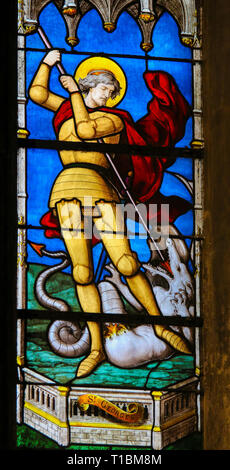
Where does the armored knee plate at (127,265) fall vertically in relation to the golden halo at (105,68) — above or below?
below

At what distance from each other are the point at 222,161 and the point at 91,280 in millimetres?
1235

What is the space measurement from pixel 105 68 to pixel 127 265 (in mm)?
1484

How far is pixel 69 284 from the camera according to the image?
1038cm

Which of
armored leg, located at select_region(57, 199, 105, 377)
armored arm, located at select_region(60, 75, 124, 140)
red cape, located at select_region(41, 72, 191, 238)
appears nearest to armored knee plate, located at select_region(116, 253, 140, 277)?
armored leg, located at select_region(57, 199, 105, 377)

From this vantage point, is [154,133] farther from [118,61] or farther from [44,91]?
[44,91]

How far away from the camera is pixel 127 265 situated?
10477mm

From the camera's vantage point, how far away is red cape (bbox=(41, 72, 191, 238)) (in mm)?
10648

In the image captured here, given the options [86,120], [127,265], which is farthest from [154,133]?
[127,265]

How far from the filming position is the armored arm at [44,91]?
10.7 metres

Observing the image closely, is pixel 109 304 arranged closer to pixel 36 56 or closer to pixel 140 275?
pixel 140 275

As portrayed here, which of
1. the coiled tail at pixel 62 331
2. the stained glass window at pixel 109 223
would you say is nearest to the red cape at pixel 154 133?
the stained glass window at pixel 109 223

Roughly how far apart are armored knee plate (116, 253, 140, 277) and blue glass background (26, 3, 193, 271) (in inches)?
2.4

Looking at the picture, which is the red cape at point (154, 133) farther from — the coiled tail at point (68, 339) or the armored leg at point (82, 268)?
the coiled tail at point (68, 339)
